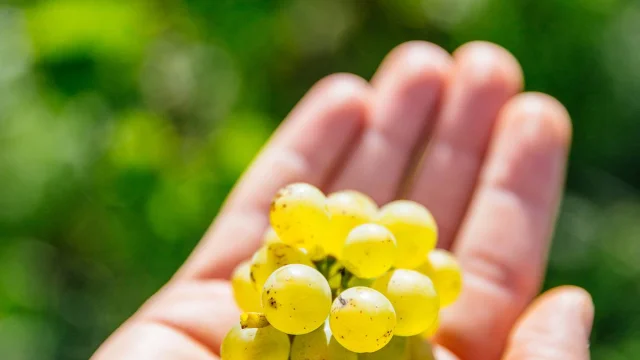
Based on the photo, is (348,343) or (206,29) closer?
(348,343)

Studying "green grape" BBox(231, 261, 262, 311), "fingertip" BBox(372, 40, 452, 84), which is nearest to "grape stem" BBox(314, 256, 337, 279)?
"green grape" BBox(231, 261, 262, 311)

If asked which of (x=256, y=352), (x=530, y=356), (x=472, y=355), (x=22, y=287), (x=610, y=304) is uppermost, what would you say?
(x=256, y=352)

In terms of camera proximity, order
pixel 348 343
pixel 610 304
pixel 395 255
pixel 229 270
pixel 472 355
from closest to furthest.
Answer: pixel 348 343, pixel 395 255, pixel 472 355, pixel 229 270, pixel 610 304

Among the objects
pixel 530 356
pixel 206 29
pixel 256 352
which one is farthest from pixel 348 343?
pixel 206 29

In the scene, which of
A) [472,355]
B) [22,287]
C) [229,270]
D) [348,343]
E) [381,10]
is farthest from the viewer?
[381,10]

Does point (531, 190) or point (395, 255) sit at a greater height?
point (395, 255)

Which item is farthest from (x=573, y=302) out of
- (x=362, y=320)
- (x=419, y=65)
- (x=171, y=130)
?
(x=171, y=130)

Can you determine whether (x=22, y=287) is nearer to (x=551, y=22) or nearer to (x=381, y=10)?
(x=381, y=10)

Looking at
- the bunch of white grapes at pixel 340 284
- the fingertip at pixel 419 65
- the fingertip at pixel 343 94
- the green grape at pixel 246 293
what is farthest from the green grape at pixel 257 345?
the fingertip at pixel 419 65
